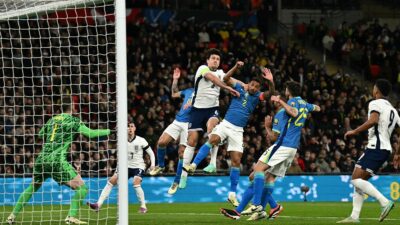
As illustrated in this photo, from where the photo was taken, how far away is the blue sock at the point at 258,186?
651 inches

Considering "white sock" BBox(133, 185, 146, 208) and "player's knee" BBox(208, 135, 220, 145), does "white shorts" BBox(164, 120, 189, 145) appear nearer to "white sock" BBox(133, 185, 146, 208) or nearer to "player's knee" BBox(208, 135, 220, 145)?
"white sock" BBox(133, 185, 146, 208)

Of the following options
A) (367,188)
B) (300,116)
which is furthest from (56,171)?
(367,188)

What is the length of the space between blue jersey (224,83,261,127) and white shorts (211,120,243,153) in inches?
3.9

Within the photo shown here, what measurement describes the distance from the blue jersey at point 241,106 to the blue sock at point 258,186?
74.6 inches

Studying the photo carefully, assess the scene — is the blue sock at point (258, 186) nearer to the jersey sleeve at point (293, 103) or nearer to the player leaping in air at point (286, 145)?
the player leaping in air at point (286, 145)

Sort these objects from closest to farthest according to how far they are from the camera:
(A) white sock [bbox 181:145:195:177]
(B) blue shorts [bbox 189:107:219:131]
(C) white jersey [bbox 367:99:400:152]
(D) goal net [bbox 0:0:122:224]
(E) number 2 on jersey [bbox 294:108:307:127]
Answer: (D) goal net [bbox 0:0:122:224] → (C) white jersey [bbox 367:99:400:152] → (E) number 2 on jersey [bbox 294:108:307:127] → (B) blue shorts [bbox 189:107:219:131] → (A) white sock [bbox 181:145:195:177]

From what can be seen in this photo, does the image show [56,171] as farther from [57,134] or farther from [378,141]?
[378,141]

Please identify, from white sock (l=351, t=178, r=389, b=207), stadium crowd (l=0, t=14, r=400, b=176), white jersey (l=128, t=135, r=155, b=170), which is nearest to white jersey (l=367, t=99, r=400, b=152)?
white sock (l=351, t=178, r=389, b=207)

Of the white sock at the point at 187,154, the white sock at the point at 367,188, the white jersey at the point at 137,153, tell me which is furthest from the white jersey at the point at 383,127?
Result: the white jersey at the point at 137,153

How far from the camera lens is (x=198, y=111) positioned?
18.9 m

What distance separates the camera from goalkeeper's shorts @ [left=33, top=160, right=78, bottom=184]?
16.2 m

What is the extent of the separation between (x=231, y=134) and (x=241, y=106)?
1.91 feet

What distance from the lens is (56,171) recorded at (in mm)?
16469

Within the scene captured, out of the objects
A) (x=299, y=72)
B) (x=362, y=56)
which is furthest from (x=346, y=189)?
(x=362, y=56)
